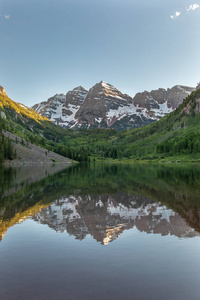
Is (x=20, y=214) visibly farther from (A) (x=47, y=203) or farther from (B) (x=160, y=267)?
(B) (x=160, y=267)

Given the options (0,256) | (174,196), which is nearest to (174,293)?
(0,256)

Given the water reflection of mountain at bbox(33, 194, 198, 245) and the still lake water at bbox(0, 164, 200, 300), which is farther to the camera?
the water reflection of mountain at bbox(33, 194, 198, 245)

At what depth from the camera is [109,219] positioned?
2309cm

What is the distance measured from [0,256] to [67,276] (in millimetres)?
5401

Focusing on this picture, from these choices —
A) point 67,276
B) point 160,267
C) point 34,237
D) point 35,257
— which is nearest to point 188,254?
point 160,267

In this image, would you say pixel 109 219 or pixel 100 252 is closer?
pixel 100 252

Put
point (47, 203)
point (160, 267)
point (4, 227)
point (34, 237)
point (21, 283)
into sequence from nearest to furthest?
point (21, 283)
point (160, 267)
point (34, 237)
point (4, 227)
point (47, 203)

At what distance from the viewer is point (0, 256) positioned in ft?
47.7

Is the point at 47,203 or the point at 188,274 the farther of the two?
the point at 47,203

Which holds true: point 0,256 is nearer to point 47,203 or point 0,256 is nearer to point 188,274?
point 188,274

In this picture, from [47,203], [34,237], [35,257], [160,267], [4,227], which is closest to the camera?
[160,267]

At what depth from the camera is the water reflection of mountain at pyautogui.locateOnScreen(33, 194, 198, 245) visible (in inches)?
757

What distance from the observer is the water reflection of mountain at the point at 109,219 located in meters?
19.2

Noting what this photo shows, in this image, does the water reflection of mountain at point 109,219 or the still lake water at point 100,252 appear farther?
the water reflection of mountain at point 109,219
